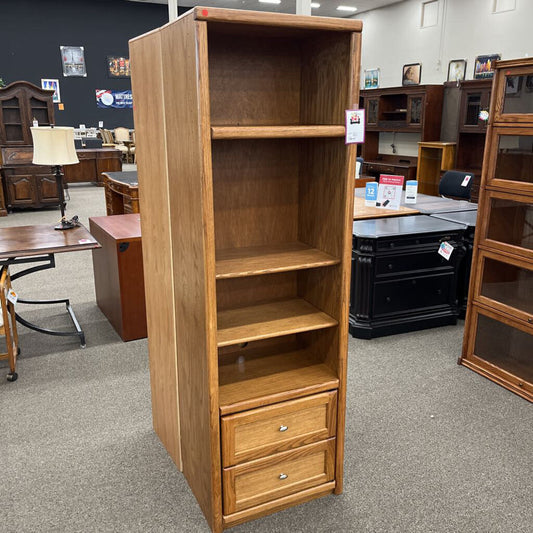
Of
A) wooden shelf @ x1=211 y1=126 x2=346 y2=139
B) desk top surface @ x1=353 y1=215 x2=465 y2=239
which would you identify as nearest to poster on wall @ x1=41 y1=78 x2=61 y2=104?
desk top surface @ x1=353 y1=215 x2=465 y2=239

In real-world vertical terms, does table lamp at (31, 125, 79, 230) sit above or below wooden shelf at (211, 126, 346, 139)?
below

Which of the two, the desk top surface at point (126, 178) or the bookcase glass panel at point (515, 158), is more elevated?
the bookcase glass panel at point (515, 158)

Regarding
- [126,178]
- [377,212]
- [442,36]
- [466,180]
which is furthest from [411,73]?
[377,212]

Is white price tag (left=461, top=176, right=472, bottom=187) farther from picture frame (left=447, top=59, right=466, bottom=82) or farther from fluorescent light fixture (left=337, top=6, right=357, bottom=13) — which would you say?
fluorescent light fixture (left=337, top=6, right=357, bottom=13)

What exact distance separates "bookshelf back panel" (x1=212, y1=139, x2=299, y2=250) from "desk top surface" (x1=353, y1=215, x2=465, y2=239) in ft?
5.05

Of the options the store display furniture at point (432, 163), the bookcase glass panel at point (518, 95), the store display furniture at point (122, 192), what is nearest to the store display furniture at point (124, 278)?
the store display furniture at point (122, 192)

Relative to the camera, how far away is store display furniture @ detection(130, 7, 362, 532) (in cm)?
180

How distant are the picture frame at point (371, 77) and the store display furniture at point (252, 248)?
1038 cm

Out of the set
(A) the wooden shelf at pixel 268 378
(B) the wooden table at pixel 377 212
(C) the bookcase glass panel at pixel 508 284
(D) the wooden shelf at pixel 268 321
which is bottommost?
(A) the wooden shelf at pixel 268 378

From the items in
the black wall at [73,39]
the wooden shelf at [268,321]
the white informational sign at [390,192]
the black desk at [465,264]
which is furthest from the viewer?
the black wall at [73,39]

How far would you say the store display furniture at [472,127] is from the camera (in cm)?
770

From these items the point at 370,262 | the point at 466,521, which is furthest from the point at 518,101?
the point at 466,521

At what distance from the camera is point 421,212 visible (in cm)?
458

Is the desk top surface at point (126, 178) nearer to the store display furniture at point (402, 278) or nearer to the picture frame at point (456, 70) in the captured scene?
the store display furniture at point (402, 278)
